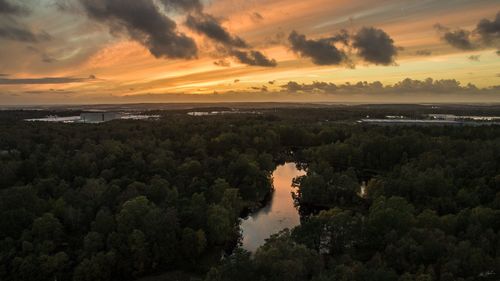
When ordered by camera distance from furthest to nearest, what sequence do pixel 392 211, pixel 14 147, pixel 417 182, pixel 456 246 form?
pixel 14 147, pixel 417 182, pixel 392 211, pixel 456 246

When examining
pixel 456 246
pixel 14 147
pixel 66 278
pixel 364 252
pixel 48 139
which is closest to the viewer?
pixel 456 246

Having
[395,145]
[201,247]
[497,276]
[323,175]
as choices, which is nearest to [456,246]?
[497,276]

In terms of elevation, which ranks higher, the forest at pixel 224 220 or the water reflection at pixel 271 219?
the forest at pixel 224 220

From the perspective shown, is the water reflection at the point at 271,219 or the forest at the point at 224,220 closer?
the forest at the point at 224,220

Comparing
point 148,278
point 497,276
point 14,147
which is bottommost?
point 148,278

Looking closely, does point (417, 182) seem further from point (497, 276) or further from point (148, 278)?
point (148, 278)

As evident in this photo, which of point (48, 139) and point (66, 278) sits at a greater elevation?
point (48, 139)
